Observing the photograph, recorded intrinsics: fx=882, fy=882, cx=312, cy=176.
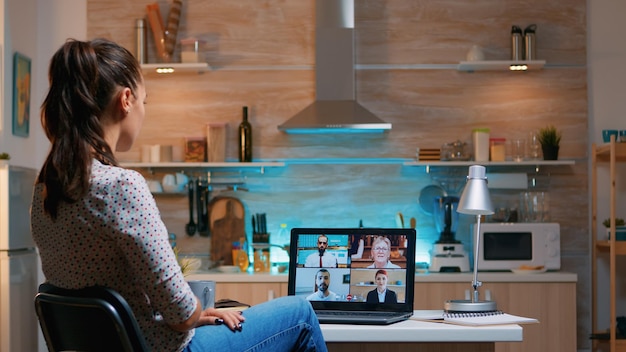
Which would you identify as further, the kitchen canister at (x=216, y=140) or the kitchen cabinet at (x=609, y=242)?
the kitchen canister at (x=216, y=140)

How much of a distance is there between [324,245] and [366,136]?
3004mm

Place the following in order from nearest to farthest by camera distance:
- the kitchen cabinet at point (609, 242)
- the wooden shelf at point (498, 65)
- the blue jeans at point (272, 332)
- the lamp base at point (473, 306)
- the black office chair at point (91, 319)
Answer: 1. the black office chair at point (91, 319)
2. the blue jeans at point (272, 332)
3. the lamp base at point (473, 306)
4. the kitchen cabinet at point (609, 242)
5. the wooden shelf at point (498, 65)

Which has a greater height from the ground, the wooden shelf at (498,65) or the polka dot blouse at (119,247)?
the wooden shelf at (498,65)

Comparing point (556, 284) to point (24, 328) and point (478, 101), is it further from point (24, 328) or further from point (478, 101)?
point (24, 328)

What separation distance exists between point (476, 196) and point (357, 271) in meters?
0.41

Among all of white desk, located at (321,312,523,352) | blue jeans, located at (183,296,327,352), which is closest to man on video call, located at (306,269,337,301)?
white desk, located at (321,312,523,352)

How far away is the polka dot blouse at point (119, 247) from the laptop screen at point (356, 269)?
0.97m

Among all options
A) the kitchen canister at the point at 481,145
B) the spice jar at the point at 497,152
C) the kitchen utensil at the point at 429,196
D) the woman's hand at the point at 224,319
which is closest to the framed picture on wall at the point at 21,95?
the kitchen utensil at the point at 429,196

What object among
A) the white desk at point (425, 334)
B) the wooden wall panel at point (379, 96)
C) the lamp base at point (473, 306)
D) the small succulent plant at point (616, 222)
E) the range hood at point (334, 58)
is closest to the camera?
the white desk at point (425, 334)

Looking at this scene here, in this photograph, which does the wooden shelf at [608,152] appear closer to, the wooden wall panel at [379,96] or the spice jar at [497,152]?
the wooden wall panel at [379,96]

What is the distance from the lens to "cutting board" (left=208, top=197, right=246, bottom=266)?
550 cm

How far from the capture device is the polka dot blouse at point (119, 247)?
1.60 meters

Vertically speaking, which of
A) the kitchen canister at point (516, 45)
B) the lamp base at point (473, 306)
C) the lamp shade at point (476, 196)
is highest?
the kitchen canister at point (516, 45)

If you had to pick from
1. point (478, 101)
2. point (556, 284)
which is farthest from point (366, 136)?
point (556, 284)
